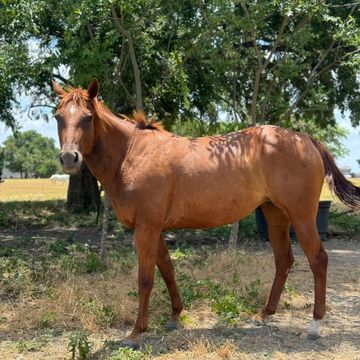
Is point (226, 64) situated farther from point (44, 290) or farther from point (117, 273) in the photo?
point (44, 290)

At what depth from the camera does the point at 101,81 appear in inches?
324

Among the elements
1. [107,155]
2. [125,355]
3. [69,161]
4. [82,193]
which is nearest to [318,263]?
[125,355]

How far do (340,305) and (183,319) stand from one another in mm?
2091

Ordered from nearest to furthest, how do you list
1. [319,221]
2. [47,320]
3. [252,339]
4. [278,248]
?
[252,339] → [47,320] → [278,248] → [319,221]

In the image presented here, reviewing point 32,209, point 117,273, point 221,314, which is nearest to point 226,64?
point 117,273

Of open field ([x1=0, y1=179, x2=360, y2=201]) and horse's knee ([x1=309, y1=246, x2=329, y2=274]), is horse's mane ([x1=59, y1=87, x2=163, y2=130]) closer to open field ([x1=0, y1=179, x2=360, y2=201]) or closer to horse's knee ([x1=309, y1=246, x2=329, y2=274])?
horse's knee ([x1=309, y1=246, x2=329, y2=274])

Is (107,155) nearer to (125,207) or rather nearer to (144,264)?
(125,207)

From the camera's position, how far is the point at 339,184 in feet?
17.3

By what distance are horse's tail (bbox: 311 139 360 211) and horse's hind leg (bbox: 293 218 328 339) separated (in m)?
0.62

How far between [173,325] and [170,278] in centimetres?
48

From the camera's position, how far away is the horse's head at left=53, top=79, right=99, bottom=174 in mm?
4125

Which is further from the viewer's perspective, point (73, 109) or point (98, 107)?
point (98, 107)

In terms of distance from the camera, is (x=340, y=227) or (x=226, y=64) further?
(x=340, y=227)

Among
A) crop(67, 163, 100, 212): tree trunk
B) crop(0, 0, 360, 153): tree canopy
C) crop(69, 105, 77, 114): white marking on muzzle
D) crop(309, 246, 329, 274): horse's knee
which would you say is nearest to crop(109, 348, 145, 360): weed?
crop(309, 246, 329, 274): horse's knee
